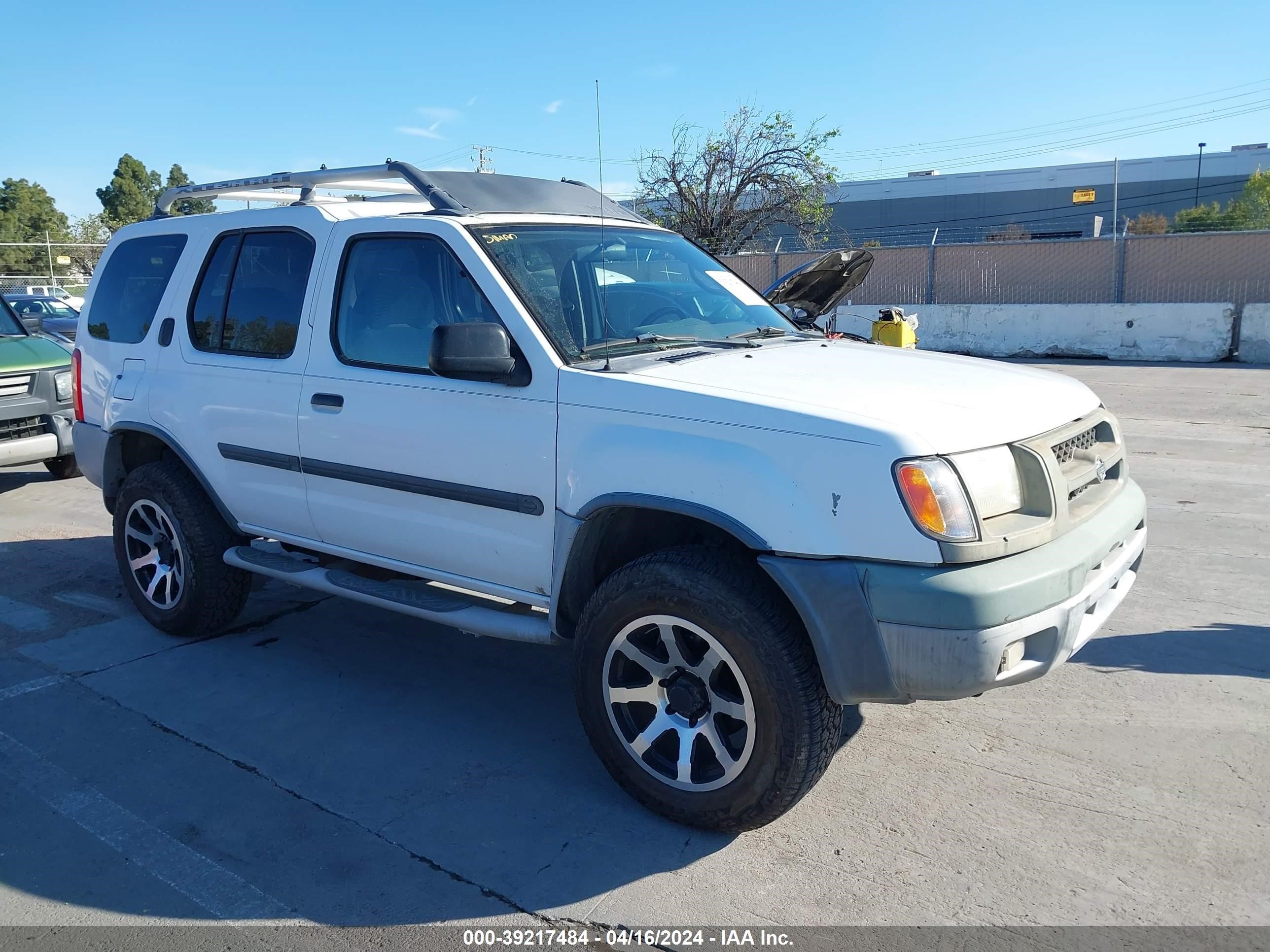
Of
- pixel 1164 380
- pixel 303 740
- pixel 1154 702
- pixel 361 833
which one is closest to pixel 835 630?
pixel 361 833

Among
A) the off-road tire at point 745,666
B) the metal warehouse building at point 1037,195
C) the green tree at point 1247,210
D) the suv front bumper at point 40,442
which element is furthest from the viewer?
the metal warehouse building at point 1037,195

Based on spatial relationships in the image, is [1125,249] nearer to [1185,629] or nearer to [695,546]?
[1185,629]

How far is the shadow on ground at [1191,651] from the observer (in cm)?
441

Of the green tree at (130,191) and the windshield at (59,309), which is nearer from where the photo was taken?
the windshield at (59,309)

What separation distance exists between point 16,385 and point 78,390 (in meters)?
3.68

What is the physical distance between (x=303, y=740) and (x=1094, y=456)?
3.27 meters

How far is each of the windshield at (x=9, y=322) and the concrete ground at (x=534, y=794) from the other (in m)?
5.31

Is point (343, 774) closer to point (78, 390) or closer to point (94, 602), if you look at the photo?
point (94, 602)

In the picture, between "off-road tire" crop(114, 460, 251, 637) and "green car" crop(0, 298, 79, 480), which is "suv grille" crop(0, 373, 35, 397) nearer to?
"green car" crop(0, 298, 79, 480)

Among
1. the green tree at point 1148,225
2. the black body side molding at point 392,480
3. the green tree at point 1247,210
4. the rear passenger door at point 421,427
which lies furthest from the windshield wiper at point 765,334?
the green tree at point 1247,210

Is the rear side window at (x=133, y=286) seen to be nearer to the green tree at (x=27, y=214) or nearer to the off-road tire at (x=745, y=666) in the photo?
the off-road tire at (x=745, y=666)

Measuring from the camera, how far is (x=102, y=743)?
404 cm

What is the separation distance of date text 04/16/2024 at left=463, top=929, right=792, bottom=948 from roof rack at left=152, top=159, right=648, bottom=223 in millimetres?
2718

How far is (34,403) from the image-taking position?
28.3ft
